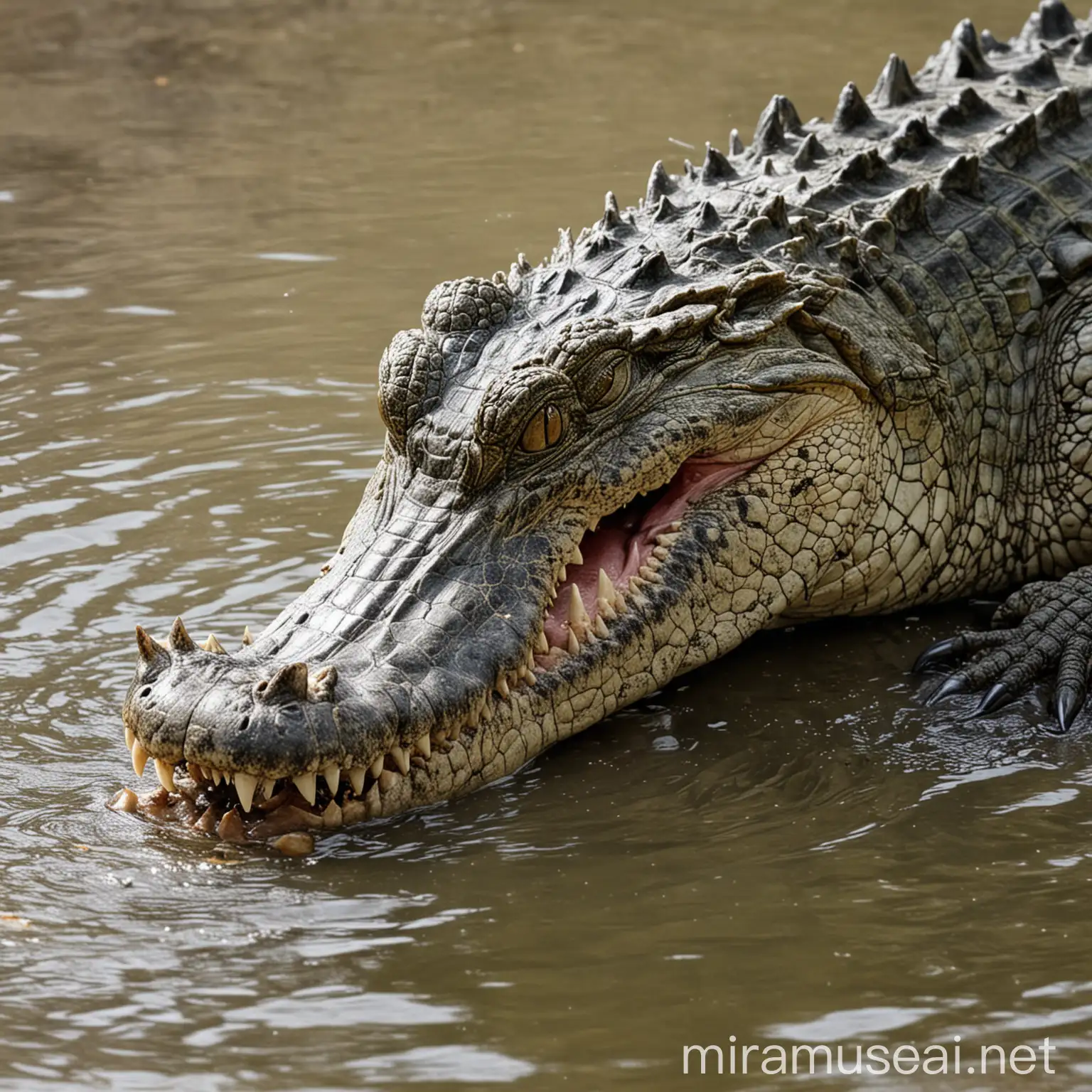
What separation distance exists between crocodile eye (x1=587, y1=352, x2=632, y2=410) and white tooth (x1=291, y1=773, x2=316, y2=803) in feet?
4.15

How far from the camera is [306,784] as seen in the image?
3.72 m

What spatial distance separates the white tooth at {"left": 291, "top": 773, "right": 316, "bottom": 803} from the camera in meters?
3.69

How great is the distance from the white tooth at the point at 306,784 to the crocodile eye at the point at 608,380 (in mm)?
1265

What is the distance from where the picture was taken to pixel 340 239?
890cm

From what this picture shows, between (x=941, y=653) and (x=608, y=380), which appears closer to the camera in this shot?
(x=608, y=380)

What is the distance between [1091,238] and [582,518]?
7.26ft

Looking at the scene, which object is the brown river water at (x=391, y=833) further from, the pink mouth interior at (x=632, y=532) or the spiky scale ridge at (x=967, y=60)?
the spiky scale ridge at (x=967, y=60)

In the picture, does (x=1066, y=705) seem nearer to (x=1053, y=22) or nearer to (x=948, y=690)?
(x=948, y=690)

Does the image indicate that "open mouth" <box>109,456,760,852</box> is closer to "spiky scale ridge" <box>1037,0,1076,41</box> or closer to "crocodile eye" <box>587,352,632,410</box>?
"crocodile eye" <box>587,352,632,410</box>

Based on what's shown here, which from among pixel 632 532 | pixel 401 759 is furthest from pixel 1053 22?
pixel 401 759

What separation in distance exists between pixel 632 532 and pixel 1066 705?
125 cm

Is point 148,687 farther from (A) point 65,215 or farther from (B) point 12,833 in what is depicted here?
(A) point 65,215

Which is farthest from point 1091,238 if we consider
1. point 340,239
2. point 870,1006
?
point 340,239

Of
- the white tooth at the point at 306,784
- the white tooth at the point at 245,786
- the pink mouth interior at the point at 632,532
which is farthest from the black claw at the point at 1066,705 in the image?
the white tooth at the point at 245,786
